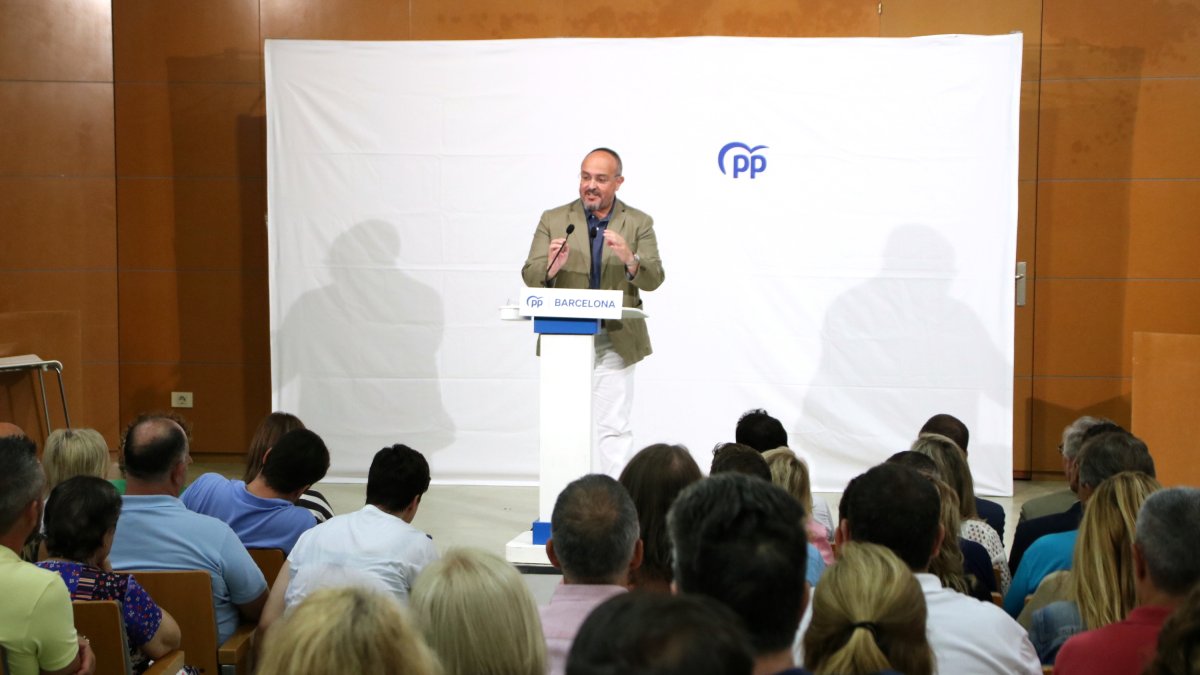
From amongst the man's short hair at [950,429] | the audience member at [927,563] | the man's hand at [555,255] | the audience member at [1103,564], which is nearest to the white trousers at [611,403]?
the man's hand at [555,255]

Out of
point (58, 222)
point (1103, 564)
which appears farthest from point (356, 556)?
point (58, 222)

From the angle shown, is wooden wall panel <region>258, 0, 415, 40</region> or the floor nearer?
the floor

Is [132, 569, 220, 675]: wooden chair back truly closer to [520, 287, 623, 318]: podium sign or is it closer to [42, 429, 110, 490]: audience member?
[42, 429, 110, 490]: audience member

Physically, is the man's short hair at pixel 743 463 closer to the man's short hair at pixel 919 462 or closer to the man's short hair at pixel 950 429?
the man's short hair at pixel 919 462

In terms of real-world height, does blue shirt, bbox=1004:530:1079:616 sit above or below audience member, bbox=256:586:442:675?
below

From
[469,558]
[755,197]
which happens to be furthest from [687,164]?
[469,558]

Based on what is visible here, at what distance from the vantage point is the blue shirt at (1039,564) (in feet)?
10.3

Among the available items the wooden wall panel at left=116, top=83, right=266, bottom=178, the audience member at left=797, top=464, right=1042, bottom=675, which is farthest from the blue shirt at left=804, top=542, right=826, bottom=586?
the wooden wall panel at left=116, top=83, right=266, bottom=178

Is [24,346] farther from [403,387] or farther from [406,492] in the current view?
[406,492]

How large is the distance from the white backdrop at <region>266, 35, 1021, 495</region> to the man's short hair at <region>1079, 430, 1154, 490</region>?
3554mm

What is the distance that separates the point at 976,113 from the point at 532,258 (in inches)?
113

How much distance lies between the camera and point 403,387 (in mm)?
7305

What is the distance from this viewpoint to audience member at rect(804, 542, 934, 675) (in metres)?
1.80

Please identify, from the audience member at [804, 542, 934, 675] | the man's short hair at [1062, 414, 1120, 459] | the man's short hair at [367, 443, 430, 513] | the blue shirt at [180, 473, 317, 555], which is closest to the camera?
the audience member at [804, 542, 934, 675]
